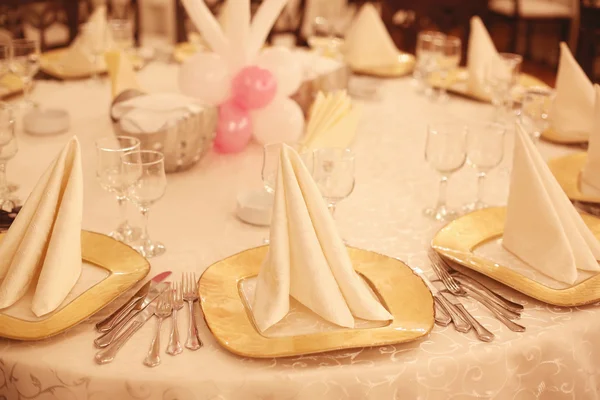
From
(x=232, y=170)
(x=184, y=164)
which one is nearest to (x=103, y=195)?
(x=184, y=164)

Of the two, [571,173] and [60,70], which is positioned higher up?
[60,70]

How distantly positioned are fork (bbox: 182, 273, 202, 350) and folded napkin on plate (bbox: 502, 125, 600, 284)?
63cm

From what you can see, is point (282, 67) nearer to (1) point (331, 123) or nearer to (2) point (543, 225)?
(1) point (331, 123)

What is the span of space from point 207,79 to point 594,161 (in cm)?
99

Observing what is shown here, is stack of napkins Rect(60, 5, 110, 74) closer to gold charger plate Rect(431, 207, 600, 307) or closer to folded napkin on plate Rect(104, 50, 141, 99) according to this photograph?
folded napkin on plate Rect(104, 50, 141, 99)

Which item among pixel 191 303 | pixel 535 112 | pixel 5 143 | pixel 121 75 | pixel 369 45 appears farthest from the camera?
pixel 369 45

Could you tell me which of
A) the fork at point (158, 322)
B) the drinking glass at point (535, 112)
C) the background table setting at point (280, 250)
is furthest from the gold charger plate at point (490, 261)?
the fork at point (158, 322)

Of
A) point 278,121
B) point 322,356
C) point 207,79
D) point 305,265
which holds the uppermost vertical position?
point 207,79

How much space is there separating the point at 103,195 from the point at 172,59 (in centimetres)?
135

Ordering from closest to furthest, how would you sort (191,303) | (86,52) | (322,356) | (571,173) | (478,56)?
(322,356) < (191,303) < (571,173) < (478,56) < (86,52)

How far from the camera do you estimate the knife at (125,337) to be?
1021 millimetres

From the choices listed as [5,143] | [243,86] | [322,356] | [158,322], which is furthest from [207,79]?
[322,356]

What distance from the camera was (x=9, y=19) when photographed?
3525 millimetres

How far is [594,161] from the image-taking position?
1.63 metres
